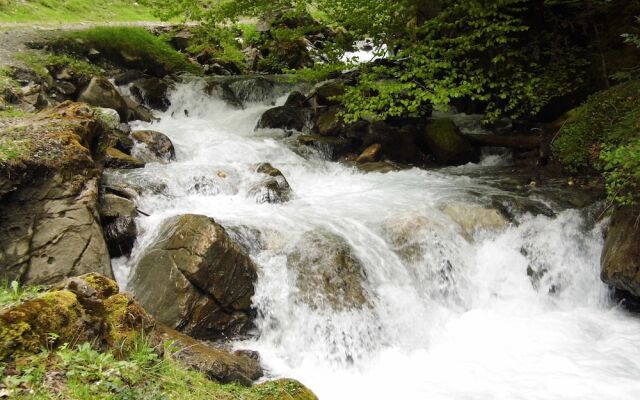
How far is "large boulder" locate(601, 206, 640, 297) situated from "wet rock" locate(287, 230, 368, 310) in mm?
4188

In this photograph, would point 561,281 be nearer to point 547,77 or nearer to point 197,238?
point 547,77

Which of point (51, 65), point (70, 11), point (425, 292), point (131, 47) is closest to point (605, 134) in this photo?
point (425, 292)

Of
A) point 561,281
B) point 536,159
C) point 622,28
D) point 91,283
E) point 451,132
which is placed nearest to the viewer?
point 91,283

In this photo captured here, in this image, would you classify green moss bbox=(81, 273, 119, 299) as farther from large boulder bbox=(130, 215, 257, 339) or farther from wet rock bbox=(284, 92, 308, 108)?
wet rock bbox=(284, 92, 308, 108)

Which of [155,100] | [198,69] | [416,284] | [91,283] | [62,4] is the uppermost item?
[62,4]

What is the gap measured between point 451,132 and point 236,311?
368 inches

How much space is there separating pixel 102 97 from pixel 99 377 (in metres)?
11.9

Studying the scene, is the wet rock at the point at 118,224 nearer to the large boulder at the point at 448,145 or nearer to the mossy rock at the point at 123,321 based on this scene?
the mossy rock at the point at 123,321

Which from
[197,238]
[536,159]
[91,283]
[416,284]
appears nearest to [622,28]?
[536,159]

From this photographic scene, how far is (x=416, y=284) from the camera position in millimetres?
8039

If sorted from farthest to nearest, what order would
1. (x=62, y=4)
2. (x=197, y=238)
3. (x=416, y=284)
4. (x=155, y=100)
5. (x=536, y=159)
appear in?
(x=62, y=4) < (x=155, y=100) < (x=536, y=159) < (x=416, y=284) < (x=197, y=238)

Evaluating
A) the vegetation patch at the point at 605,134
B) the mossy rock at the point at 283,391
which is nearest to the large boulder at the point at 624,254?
→ the vegetation patch at the point at 605,134

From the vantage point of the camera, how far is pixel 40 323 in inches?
133

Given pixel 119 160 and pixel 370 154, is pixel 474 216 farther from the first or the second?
pixel 119 160
